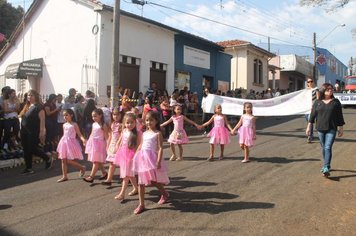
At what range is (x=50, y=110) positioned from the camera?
39.3ft

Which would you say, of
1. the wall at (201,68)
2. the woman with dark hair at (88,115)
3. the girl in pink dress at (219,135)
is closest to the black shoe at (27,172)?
the woman with dark hair at (88,115)

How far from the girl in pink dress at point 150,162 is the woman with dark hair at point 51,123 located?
217 inches

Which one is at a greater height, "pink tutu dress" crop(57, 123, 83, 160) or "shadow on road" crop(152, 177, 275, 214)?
"pink tutu dress" crop(57, 123, 83, 160)

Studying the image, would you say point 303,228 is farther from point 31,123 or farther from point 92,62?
point 92,62

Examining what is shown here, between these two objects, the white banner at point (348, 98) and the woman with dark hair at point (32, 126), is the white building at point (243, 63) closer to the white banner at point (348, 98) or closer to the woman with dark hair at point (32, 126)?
the white banner at point (348, 98)

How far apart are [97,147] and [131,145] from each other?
4.98 feet

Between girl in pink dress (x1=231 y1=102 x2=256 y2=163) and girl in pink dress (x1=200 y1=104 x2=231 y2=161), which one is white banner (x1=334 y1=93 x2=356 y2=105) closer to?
girl in pink dress (x1=231 y1=102 x2=256 y2=163)

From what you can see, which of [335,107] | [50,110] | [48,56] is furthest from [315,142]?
[48,56]

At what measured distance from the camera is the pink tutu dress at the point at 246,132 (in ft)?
35.2

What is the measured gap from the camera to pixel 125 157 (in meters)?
7.21

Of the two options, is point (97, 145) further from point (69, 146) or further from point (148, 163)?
point (148, 163)

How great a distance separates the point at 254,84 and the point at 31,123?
2801cm

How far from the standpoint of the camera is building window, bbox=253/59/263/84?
3641 centimetres

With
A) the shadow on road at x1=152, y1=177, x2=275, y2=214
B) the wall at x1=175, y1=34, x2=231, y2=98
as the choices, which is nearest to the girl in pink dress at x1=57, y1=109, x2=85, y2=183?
the shadow on road at x1=152, y1=177, x2=275, y2=214
